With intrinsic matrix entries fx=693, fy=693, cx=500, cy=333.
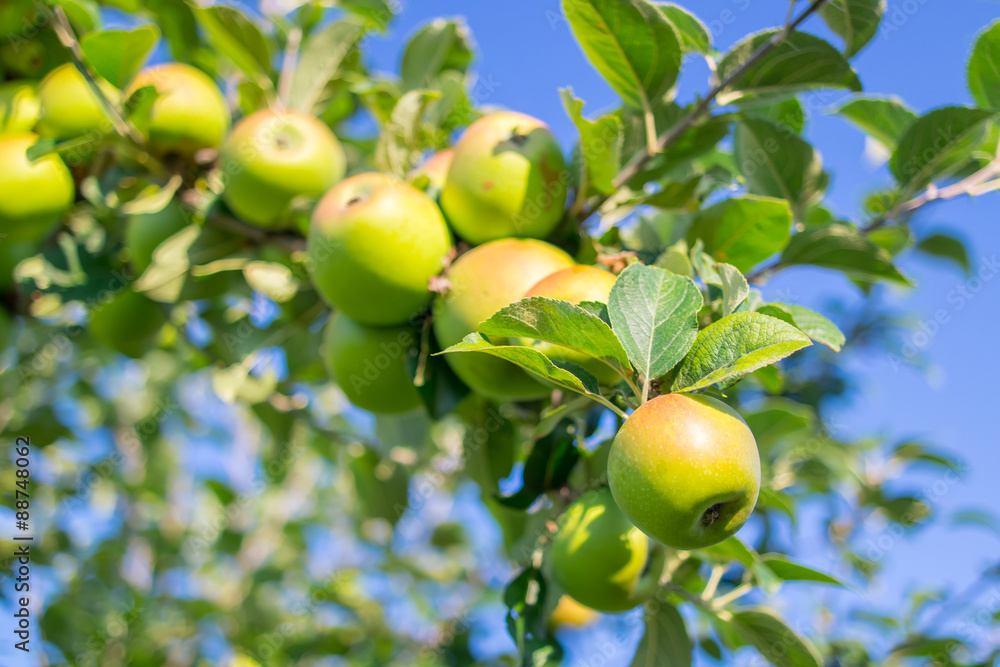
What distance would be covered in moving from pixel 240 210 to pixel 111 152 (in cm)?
46

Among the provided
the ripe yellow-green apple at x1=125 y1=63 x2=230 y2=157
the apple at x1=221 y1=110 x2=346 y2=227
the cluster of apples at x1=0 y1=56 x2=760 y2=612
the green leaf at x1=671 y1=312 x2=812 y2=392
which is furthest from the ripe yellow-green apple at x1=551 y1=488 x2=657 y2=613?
the ripe yellow-green apple at x1=125 y1=63 x2=230 y2=157

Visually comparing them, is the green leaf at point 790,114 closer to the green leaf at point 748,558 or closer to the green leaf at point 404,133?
the green leaf at point 404,133

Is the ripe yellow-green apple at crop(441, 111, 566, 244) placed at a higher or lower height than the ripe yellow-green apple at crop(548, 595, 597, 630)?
higher

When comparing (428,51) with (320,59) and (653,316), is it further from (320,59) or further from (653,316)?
(653,316)

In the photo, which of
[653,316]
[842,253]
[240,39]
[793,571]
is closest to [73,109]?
[240,39]

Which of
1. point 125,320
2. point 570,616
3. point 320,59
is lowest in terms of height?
point 570,616

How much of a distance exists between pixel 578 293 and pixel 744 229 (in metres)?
0.43

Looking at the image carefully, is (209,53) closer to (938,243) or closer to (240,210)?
(240,210)

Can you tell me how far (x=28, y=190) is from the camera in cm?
160

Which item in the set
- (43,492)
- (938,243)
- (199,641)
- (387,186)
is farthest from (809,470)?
(43,492)

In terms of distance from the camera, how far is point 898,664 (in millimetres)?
2502

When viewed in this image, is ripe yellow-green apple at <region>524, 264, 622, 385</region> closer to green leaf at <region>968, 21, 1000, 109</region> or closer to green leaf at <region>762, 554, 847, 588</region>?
green leaf at <region>762, 554, 847, 588</region>

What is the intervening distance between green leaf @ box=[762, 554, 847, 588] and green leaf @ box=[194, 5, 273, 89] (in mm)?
1681

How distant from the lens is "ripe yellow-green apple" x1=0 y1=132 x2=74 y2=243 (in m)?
1.58
